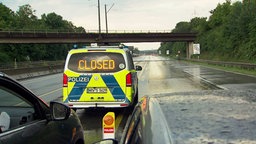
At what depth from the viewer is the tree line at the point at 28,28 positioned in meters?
101

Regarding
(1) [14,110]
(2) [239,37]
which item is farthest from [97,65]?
(2) [239,37]

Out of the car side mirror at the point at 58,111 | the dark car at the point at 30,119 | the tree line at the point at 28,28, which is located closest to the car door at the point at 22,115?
the dark car at the point at 30,119

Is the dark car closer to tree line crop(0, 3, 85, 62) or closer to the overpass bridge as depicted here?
the overpass bridge

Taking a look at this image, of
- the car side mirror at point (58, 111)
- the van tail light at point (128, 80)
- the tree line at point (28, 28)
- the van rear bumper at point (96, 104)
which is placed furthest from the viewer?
the tree line at point (28, 28)

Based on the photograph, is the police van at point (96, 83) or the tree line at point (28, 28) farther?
the tree line at point (28, 28)

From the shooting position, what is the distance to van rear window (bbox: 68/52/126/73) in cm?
1164

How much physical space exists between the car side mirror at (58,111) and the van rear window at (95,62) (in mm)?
6989

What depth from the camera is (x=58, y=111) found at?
457cm

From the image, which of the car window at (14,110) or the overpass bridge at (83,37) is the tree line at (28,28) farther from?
the car window at (14,110)

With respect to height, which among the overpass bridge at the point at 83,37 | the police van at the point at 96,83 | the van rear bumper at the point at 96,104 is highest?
the overpass bridge at the point at 83,37

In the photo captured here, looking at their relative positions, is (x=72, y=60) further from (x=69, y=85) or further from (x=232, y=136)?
(x=232, y=136)

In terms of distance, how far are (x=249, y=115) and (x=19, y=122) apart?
240 centimetres

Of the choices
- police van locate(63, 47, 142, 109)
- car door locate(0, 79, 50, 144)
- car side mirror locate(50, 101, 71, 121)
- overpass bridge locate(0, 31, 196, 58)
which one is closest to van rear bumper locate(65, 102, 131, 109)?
police van locate(63, 47, 142, 109)

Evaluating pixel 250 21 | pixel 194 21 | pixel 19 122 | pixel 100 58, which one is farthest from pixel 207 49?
pixel 19 122
